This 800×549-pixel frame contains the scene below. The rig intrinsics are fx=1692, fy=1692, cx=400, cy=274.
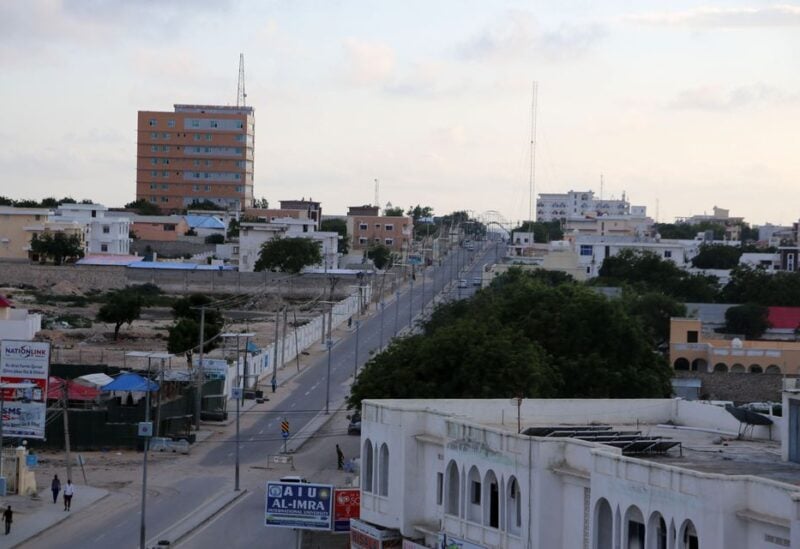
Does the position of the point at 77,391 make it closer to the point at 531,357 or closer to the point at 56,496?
the point at 56,496

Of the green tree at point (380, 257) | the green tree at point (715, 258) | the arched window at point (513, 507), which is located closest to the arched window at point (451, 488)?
the arched window at point (513, 507)

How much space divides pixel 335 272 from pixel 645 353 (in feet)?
250

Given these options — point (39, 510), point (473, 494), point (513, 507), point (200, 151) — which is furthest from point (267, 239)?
point (513, 507)

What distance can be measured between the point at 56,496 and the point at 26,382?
3419mm

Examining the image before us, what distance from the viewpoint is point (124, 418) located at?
55719mm

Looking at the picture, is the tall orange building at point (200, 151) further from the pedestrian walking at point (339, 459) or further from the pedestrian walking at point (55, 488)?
the pedestrian walking at point (55, 488)

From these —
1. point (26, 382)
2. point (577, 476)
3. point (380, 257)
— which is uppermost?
point (380, 257)

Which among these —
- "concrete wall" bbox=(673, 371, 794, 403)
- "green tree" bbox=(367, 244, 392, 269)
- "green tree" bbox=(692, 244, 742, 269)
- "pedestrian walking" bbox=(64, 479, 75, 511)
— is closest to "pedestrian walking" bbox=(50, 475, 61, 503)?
"pedestrian walking" bbox=(64, 479, 75, 511)

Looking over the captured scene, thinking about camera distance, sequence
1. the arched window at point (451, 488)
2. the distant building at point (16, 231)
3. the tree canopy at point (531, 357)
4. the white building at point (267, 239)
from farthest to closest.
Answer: the distant building at point (16, 231)
the white building at point (267, 239)
the tree canopy at point (531, 357)
the arched window at point (451, 488)

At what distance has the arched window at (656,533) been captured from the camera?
79.7 feet

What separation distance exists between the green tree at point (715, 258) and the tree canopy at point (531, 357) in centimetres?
8542

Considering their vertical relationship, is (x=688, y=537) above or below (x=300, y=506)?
above

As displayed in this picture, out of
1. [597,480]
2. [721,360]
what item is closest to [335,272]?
[721,360]

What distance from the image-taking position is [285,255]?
134m
